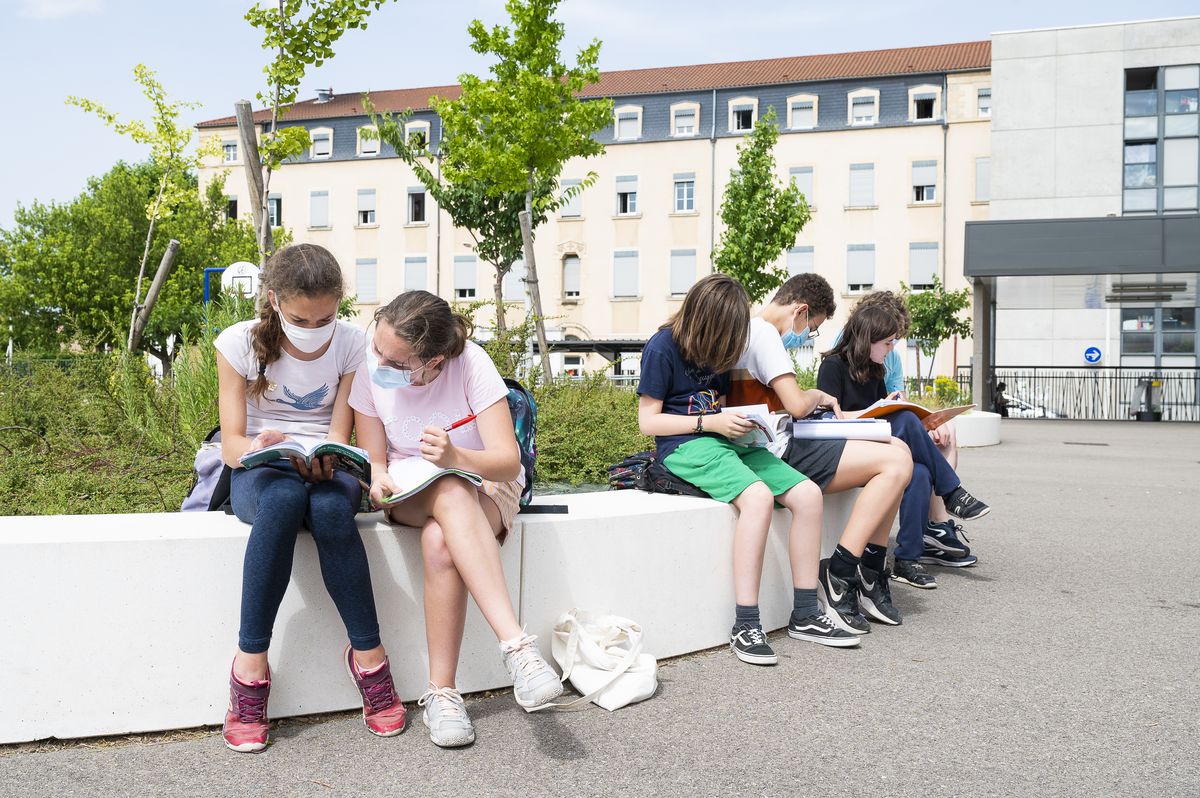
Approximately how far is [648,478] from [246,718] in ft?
6.67

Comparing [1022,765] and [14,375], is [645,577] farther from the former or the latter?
[14,375]

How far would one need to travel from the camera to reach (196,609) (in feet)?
10.9

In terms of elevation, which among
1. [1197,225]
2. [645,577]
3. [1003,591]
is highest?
[1197,225]

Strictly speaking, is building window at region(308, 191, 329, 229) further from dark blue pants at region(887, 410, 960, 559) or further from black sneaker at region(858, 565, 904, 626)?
black sneaker at region(858, 565, 904, 626)

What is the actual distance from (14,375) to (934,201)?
3910cm

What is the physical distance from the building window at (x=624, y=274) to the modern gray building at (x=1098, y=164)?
656 inches

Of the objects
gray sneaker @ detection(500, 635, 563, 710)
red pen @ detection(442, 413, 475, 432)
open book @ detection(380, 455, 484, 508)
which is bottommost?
gray sneaker @ detection(500, 635, 563, 710)

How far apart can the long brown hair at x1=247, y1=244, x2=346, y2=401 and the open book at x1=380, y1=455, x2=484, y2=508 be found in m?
0.56

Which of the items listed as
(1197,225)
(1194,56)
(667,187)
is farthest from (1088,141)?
(667,187)

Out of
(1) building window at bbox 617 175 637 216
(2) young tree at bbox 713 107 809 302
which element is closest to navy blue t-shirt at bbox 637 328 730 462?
(2) young tree at bbox 713 107 809 302

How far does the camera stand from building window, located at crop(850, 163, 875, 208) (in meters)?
43.2

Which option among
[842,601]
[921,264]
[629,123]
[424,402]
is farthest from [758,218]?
[424,402]

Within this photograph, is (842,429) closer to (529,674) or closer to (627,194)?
(529,674)

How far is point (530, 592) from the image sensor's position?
151 inches
